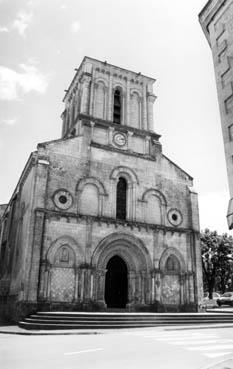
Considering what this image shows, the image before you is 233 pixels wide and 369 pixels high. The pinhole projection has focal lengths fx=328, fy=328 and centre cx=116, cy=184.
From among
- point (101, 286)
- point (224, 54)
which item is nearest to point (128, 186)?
Result: point (101, 286)

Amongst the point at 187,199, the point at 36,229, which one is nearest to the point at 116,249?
the point at 36,229

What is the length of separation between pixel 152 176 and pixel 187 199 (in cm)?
352

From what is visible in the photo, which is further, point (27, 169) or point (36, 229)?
point (27, 169)

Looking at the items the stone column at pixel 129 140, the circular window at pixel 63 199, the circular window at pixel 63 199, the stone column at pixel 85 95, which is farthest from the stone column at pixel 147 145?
the circular window at pixel 63 199

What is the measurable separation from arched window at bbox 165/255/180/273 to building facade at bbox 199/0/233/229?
54.5ft

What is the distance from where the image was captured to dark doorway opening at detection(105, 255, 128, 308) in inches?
874

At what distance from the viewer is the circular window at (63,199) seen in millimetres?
21781

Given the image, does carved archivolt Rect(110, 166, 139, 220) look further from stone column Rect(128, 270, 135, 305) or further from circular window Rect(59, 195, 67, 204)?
stone column Rect(128, 270, 135, 305)

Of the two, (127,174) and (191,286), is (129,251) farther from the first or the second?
(127,174)

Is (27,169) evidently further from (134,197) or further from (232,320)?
(232,320)

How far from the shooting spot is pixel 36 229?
66.4ft

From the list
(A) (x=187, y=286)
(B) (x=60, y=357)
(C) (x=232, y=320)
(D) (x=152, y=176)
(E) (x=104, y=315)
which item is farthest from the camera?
(D) (x=152, y=176)

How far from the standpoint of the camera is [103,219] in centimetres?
2242

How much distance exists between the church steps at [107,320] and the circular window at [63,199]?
23.0ft
